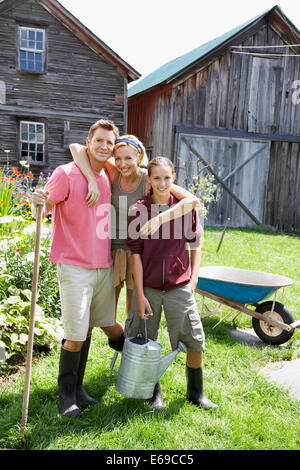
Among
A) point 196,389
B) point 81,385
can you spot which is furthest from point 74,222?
point 196,389

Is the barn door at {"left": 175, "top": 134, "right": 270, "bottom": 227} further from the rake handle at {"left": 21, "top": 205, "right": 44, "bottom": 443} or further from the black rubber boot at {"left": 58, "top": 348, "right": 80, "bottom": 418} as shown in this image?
the rake handle at {"left": 21, "top": 205, "right": 44, "bottom": 443}

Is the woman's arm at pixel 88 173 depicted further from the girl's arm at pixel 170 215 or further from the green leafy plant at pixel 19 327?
the green leafy plant at pixel 19 327

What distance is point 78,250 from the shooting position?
2805 millimetres

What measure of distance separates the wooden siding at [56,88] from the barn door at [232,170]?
237 cm

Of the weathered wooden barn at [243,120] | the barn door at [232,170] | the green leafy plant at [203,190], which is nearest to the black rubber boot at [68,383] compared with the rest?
the green leafy plant at [203,190]

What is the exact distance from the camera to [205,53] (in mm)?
12750

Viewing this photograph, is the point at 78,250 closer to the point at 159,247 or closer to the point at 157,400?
the point at 159,247

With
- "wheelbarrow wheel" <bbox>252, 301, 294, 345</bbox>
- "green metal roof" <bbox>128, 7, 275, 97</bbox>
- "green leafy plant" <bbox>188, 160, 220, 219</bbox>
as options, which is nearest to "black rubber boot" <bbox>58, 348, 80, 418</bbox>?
"wheelbarrow wheel" <bbox>252, 301, 294, 345</bbox>

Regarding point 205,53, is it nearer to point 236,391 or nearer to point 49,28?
point 49,28

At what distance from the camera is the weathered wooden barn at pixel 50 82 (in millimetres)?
12469

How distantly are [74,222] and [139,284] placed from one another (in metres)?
0.61

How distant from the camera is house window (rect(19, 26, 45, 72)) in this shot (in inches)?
496

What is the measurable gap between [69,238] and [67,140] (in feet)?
36.3
